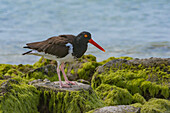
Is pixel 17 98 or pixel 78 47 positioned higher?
pixel 78 47

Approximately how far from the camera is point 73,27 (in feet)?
53.8

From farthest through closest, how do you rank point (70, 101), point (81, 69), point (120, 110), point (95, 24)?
point (95, 24) < point (81, 69) < point (70, 101) < point (120, 110)

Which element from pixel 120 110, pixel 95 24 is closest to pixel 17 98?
pixel 120 110

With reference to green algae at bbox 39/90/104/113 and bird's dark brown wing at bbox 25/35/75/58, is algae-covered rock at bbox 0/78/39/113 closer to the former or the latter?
green algae at bbox 39/90/104/113

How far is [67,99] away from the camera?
5715mm

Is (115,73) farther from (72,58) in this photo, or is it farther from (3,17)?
(3,17)

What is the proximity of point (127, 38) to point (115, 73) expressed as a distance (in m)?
7.70

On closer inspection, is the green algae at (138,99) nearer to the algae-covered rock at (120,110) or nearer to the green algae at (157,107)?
the green algae at (157,107)

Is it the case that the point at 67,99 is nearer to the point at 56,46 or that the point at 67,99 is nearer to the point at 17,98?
the point at 17,98

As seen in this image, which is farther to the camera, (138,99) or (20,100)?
(138,99)

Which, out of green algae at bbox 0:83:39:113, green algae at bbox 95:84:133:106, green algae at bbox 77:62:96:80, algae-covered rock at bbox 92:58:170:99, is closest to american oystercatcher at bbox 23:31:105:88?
green algae at bbox 0:83:39:113

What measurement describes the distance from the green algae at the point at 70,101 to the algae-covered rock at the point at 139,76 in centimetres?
131

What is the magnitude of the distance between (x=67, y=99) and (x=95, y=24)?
11771 millimetres

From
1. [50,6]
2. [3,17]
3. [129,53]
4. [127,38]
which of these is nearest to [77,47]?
[129,53]
